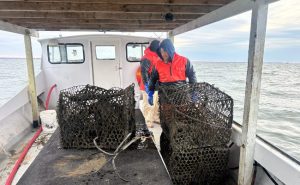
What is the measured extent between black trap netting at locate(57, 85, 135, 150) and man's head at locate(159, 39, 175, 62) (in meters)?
1.24

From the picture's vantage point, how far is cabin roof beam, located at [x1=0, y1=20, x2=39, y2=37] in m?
3.33

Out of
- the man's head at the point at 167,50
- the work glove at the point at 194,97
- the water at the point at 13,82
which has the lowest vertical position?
the water at the point at 13,82

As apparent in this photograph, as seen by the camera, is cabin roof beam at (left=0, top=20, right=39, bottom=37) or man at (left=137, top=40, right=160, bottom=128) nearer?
cabin roof beam at (left=0, top=20, right=39, bottom=37)

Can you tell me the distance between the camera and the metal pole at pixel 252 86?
1.75 meters

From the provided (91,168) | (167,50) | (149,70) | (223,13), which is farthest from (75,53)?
(91,168)

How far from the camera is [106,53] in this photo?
559 cm

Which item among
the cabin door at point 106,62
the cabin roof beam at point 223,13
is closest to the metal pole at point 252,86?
the cabin roof beam at point 223,13

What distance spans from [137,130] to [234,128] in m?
1.13

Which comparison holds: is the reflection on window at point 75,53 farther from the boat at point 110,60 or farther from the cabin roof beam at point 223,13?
the cabin roof beam at point 223,13

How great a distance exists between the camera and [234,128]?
2320 mm

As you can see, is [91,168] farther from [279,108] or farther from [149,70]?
[279,108]

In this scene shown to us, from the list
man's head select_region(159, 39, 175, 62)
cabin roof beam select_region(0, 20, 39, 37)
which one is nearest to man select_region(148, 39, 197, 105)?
man's head select_region(159, 39, 175, 62)

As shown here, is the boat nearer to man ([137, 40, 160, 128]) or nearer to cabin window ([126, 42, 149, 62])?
cabin window ([126, 42, 149, 62])

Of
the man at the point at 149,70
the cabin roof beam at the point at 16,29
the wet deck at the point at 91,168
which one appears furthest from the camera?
the man at the point at 149,70
